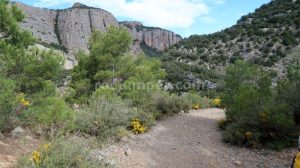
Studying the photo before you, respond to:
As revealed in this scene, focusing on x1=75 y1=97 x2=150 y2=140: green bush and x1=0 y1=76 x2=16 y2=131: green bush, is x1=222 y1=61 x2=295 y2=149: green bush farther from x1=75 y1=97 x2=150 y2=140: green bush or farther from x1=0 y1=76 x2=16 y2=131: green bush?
x1=0 y1=76 x2=16 y2=131: green bush

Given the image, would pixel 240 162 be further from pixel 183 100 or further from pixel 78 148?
pixel 183 100

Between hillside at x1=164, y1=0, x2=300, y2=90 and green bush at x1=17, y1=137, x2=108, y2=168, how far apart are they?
21176 mm

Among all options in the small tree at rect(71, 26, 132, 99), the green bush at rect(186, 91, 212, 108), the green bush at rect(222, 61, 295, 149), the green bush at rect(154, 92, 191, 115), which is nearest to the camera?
the green bush at rect(222, 61, 295, 149)

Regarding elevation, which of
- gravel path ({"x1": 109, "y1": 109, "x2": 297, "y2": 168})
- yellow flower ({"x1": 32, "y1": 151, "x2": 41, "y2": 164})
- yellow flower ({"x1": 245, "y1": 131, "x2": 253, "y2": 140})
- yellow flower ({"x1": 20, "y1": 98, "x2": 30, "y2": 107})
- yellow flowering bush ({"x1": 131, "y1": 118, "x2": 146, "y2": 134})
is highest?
yellow flower ({"x1": 20, "y1": 98, "x2": 30, "y2": 107})

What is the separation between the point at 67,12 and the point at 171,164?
76437mm

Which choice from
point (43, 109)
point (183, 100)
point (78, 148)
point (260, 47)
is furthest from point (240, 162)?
point (260, 47)

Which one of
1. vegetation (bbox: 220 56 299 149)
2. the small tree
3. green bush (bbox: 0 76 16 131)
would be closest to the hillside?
the small tree

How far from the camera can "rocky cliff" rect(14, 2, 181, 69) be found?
7075cm

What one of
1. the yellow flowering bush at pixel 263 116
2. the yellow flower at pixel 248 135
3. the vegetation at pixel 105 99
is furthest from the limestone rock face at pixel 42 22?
the yellow flowering bush at pixel 263 116

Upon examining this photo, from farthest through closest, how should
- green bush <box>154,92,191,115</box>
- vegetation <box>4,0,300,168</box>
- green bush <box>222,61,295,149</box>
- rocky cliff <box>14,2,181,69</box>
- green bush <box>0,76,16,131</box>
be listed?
rocky cliff <box>14,2,181,69</box> → green bush <box>154,92,191,115</box> → green bush <box>222,61,295,149</box> → vegetation <box>4,0,300,168</box> → green bush <box>0,76,16,131</box>

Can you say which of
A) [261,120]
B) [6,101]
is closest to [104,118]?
[6,101]

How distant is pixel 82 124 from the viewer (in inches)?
392

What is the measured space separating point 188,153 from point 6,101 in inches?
177

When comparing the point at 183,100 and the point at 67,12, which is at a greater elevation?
the point at 67,12
